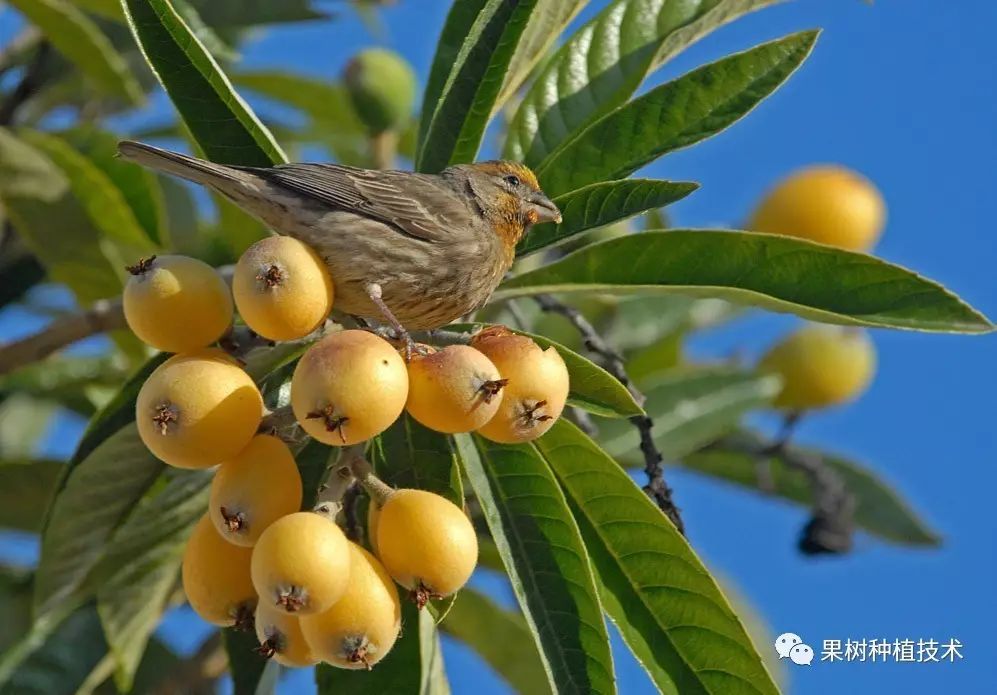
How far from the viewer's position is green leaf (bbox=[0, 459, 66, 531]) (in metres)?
3.88

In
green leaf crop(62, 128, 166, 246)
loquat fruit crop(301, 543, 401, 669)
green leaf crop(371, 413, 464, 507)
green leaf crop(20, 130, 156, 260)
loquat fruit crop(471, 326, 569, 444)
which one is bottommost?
green leaf crop(20, 130, 156, 260)

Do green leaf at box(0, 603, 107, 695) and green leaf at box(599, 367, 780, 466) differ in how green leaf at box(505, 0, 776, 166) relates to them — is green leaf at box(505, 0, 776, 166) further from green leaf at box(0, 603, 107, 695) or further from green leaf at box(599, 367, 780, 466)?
green leaf at box(0, 603, 107, 695)

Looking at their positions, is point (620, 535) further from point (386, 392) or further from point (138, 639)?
point (138, 639)

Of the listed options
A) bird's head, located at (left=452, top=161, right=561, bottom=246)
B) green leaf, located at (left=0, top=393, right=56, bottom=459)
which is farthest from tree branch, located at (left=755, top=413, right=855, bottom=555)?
green leaf, located at (left=0, top=393, right=56, bottom=459)

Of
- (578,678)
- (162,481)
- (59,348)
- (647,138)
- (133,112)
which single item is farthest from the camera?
(133,112)

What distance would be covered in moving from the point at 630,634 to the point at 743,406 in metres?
1.82

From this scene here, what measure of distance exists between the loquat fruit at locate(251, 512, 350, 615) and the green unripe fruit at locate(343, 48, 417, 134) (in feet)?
8.52

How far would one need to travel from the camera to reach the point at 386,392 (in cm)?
230

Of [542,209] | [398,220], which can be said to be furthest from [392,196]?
[542,209]

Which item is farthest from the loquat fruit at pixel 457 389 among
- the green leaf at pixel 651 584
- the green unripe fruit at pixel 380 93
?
the green unripe fruit at pixel 380 93

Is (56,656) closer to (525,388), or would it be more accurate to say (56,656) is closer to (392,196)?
(392,196)

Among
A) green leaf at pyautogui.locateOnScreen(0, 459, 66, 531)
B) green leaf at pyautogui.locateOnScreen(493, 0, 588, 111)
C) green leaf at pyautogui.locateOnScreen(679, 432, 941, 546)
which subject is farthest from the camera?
green leaf at pyautogui.locateOnScreen(679, 432, 941, 546)

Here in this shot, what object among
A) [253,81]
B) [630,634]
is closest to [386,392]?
[630,634]

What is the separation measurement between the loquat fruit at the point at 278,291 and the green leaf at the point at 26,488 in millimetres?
1628
